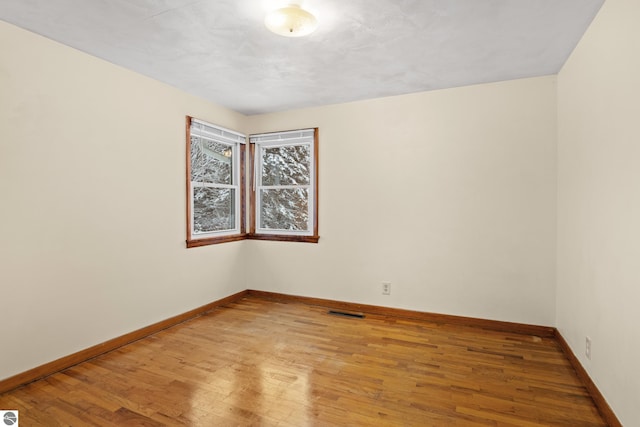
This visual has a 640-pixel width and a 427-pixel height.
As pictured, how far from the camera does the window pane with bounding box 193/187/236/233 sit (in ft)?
12.8

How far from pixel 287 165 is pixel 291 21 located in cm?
245

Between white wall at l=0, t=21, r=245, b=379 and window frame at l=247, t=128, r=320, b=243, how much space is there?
3.56 feet

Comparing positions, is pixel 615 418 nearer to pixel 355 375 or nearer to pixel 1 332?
pixel 355 375

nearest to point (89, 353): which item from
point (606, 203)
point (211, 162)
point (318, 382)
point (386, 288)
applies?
point (318, 382)

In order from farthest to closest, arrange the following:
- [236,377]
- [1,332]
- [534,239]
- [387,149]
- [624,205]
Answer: [387,149], [534,239], [236,377], [1,332], [624,205]

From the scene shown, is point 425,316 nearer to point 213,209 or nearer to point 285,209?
point 285,209

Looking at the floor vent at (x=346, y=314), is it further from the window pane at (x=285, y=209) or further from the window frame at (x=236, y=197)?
the window frame at (x=236, y=197)

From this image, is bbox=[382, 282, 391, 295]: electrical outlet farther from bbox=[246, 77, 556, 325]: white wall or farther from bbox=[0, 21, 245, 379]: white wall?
bbox=[0, 21, 245, 379]: white wall

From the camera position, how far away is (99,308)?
9.18 feet

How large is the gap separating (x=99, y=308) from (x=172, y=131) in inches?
71.5

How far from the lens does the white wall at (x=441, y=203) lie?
318 centimetres

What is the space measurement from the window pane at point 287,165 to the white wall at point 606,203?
2.75 m

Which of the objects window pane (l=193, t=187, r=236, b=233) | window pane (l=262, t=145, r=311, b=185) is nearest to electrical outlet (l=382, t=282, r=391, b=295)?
window pane (l=262, t=145, r=311, b=185)

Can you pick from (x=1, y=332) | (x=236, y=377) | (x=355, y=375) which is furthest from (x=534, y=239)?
(x=1, y=332)
